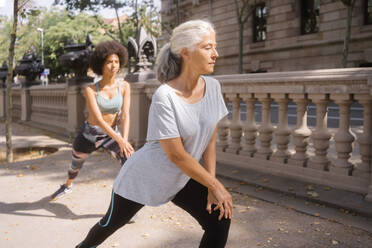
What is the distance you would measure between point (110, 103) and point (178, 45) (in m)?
2.17

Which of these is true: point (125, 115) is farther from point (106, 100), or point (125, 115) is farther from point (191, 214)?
point (191, 214)

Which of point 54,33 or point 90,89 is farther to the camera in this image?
point 54,33

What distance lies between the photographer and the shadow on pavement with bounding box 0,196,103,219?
165 inches

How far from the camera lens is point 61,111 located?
1123cm

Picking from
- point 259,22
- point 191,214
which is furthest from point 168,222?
point 259,22

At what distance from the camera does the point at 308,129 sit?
4914 mm

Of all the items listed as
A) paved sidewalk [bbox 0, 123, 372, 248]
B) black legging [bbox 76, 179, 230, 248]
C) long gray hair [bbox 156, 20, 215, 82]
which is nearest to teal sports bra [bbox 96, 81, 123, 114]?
paved sidewalk [bbox 0, 123, 372, 248]

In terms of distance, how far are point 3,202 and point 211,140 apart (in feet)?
11.5

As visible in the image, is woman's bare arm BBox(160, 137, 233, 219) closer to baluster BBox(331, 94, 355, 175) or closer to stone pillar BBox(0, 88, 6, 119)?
baluster BBox(331, 94, 355, 175)

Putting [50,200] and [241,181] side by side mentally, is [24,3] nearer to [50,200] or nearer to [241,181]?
[50,200]

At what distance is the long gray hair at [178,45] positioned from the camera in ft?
6.93

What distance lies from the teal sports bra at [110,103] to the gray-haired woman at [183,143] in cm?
196

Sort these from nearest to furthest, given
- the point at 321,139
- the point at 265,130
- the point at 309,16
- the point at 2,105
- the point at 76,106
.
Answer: the point at 321,139 < the point at 265,130 < the point at 76,106 < the point at 2,105 < the point at 309,16

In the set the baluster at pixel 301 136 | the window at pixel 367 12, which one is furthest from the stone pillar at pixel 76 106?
the window at pixel 367 12
